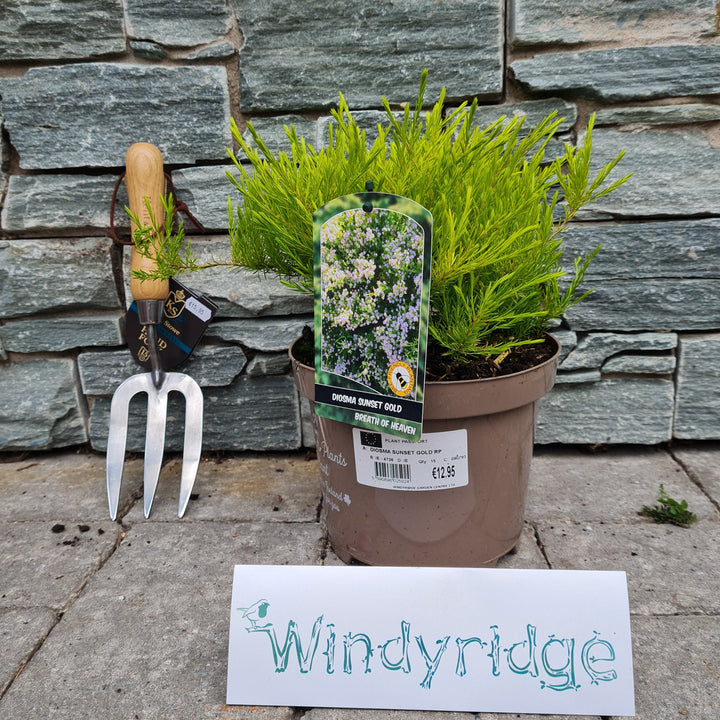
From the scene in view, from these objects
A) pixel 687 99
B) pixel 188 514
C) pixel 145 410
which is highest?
pixel 687 99

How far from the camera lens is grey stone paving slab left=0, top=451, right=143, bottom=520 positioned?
1.48m

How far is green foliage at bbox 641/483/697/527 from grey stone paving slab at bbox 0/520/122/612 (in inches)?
49.8

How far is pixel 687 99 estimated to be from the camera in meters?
1.46

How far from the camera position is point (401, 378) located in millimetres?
916

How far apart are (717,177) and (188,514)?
1.60 m

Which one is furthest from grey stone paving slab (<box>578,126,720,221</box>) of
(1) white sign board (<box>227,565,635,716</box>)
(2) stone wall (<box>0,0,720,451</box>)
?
(1) white sign board (<box>227,565,635,716</box>)

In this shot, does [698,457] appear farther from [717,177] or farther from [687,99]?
[687,99]

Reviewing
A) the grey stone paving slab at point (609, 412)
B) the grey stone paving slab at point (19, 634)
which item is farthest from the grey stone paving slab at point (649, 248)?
the grey stone paving slab at point (19, 634)

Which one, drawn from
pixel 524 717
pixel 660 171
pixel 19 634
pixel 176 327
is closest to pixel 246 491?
pixel 176 327

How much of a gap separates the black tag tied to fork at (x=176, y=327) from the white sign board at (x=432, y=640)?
2.69ft

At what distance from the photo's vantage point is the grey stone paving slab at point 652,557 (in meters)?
1.11

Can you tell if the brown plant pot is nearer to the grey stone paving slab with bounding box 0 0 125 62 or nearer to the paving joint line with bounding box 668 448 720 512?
the paving joint line with bounding box 668 448 720 512

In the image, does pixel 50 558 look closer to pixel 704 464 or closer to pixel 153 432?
pixel 153 432

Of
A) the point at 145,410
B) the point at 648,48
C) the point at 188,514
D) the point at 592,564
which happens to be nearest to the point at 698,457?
the point at 592,564
